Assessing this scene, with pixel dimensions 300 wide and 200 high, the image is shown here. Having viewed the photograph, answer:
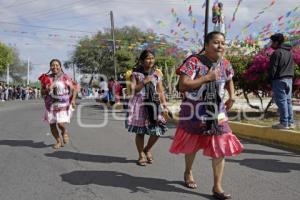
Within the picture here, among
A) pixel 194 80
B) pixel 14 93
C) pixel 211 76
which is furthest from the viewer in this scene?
pixel 14 93

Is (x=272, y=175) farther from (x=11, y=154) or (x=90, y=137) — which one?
(x=90, y=137)

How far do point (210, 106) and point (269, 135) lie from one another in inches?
170

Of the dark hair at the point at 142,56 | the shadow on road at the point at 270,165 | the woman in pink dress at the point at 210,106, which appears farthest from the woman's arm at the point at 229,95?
the dark hair at the point at 142,56

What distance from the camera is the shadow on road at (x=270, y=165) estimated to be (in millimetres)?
6375

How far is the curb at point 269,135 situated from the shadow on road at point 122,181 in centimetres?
329

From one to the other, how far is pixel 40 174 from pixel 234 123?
5389mm

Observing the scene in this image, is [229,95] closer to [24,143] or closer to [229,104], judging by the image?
[229,104]

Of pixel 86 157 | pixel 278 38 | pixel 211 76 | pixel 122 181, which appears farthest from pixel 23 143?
pixel 211 76

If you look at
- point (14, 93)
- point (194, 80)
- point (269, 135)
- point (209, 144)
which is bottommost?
point (269, 135)

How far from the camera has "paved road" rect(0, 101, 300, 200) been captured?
16.9 feet

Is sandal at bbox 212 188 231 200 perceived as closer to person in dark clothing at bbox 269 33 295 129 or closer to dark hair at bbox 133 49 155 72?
dark hair at bbox 133 49 155 72

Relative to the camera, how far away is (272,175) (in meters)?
6.01

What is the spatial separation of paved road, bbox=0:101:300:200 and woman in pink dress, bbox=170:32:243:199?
48 centimetres

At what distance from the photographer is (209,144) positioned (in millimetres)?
4996
